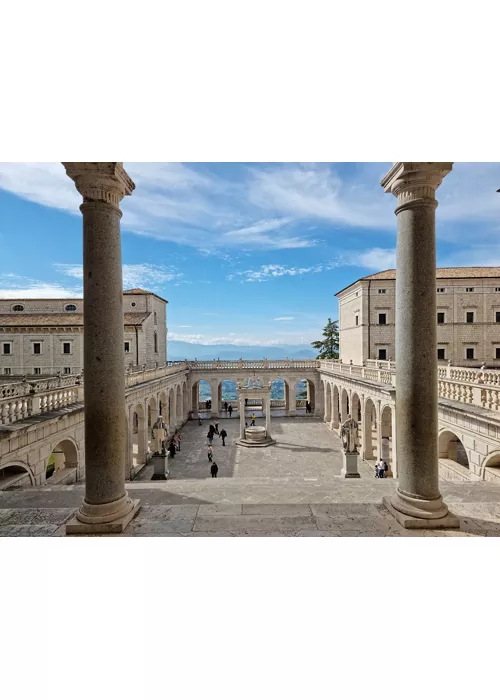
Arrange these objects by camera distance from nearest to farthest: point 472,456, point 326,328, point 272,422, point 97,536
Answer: point 97,536 < point 472,456 < point 272,422 < point 326,328

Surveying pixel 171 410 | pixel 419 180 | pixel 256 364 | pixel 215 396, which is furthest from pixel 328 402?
pixel 419 180

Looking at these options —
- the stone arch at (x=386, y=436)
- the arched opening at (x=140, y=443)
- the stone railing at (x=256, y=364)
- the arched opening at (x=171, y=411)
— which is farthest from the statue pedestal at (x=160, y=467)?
the stone railing at (x=256, y=364)

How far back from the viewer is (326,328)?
5141 cm

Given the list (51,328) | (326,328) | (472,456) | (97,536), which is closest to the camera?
(97,536)

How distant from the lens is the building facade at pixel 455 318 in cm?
3484

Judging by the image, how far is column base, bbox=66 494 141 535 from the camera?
4930mm

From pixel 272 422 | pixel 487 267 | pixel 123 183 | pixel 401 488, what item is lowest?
pixel 272 422

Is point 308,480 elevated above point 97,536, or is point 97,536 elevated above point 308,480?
point 97,536

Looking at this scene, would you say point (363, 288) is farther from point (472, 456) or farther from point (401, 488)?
point (401, 488)

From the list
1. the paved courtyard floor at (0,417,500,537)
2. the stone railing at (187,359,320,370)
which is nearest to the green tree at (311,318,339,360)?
the stone railing at (187,359,320,370)

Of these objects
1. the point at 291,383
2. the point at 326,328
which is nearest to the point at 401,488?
the point at 291,383

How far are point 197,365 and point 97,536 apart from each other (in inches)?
1290

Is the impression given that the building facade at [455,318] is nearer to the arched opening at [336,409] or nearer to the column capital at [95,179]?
the arched opening at [336,409]

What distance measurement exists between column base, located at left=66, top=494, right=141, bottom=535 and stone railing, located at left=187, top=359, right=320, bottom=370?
31.4m
